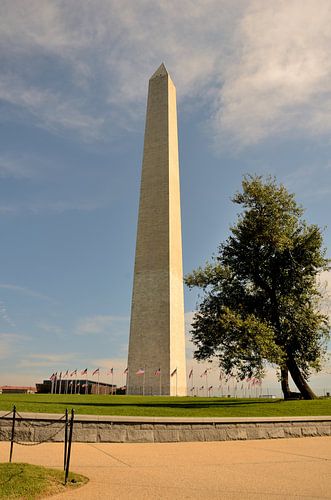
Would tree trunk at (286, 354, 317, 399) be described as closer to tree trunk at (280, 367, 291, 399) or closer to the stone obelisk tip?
tree trunk at (280, 367, 291, 399)

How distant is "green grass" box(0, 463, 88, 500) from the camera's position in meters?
6.80

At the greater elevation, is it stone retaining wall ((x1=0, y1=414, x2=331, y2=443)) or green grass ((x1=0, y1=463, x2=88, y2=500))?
stone retaining wall ((x1=0, y1=414, x2=331, y2=443))

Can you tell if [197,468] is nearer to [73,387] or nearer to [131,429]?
[131,429]

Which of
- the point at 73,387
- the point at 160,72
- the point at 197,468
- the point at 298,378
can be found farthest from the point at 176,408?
the point at 160,72

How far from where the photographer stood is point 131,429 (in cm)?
1262

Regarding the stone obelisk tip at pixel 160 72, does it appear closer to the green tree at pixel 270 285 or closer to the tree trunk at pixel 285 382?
the green tree at pixel 270 285

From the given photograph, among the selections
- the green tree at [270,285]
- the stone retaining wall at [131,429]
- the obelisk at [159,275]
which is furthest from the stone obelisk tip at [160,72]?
the stone retaining wall at [131,429]

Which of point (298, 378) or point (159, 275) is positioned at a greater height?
point (159, 275)

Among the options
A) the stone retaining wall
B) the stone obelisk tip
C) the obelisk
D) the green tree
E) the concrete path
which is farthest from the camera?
the stone obelisk tip

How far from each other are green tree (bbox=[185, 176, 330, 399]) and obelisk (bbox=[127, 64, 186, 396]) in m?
11.3

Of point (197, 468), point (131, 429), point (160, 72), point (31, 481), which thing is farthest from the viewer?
point (160, 72)

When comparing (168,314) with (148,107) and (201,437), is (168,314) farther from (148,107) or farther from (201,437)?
(201,437)

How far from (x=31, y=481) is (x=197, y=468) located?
3376mm

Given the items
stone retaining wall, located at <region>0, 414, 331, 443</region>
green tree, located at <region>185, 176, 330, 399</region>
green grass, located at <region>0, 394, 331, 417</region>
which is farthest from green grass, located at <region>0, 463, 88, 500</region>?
green tree, located at <region>185, 176, 330, 399</region>
